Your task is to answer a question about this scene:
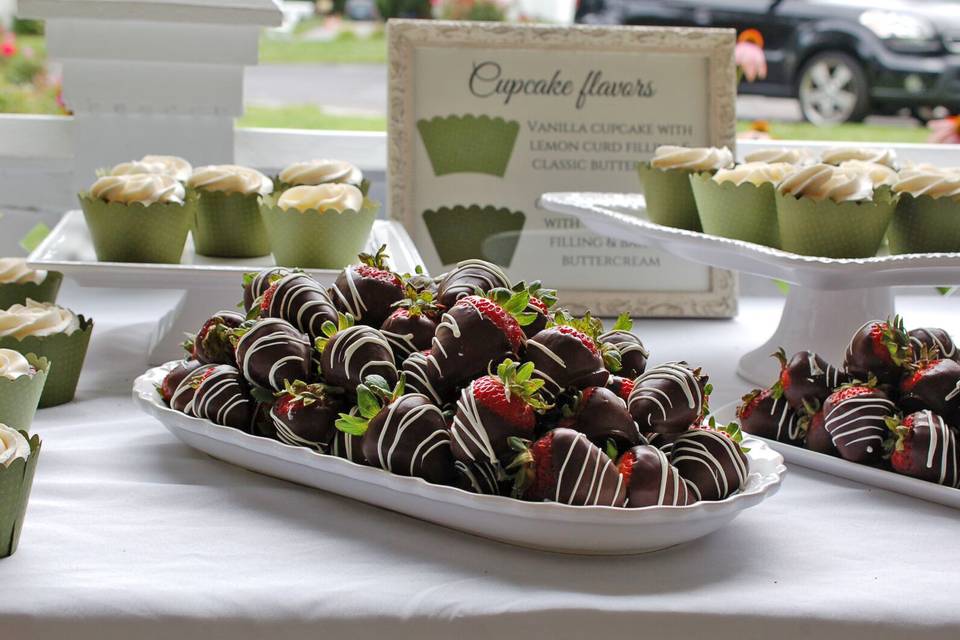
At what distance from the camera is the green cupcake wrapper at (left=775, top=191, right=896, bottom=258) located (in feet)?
4.54

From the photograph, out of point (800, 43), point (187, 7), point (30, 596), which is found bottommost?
point (30, 596)

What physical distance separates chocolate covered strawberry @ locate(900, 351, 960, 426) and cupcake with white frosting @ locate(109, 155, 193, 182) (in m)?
1.00

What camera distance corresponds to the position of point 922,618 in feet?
2.60

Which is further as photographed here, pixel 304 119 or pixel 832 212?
pixel 304 119

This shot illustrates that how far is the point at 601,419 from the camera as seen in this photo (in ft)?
2.86

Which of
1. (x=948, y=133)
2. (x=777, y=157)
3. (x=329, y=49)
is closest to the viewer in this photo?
(x=777, y=157)

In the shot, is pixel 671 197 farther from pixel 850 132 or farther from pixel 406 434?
pixel 850 132

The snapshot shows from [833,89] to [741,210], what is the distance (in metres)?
2.65

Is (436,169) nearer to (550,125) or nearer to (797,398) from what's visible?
(550,125)

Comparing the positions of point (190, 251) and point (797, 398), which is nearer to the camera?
point (797, 398)

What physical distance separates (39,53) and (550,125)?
11.9 ft

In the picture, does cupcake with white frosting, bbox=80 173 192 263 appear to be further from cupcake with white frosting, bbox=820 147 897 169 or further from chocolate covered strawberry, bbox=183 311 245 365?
cupcake with white frosting, bbox=820 147 897 169

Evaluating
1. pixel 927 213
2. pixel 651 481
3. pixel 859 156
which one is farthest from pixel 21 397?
pixel 859 156

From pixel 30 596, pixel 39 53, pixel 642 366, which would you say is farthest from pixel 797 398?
pixel 39 53
